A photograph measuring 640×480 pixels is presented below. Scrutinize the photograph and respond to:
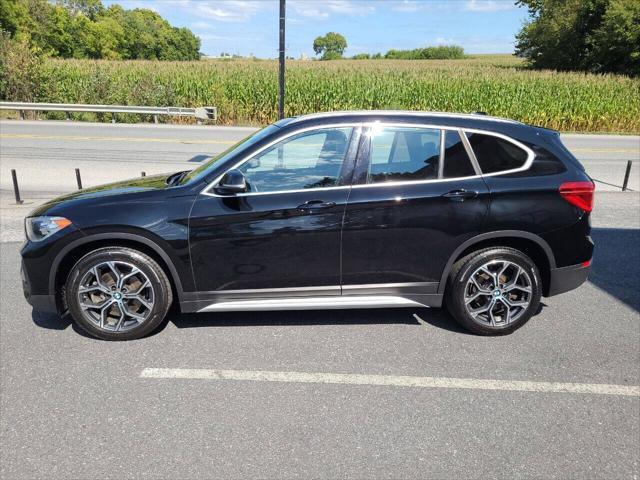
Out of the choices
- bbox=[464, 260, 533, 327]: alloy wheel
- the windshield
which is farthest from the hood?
bbox=[464, 260, 533, 327]: alloy wheel

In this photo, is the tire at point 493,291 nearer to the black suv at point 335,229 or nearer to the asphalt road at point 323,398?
the black suv at point 335,229

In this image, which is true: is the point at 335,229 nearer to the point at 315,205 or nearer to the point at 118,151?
the point at 315,205

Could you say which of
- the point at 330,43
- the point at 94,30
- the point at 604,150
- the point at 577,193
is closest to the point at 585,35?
the point at 604,150

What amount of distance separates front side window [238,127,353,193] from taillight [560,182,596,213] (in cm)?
184

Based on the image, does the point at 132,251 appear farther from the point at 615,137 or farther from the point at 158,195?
the point at 615,137

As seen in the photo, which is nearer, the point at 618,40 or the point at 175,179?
the point at 175,179

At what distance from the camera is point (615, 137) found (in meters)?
21.6

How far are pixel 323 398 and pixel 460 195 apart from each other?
191 cm

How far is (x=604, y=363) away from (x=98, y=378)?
12.1ft

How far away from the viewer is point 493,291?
13.4 ft

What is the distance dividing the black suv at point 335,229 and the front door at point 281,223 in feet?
0.04

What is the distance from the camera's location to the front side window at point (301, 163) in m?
3.90

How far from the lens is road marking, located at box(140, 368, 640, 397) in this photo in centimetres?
336

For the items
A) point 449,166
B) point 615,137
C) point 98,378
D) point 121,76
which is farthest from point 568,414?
point 121,76
